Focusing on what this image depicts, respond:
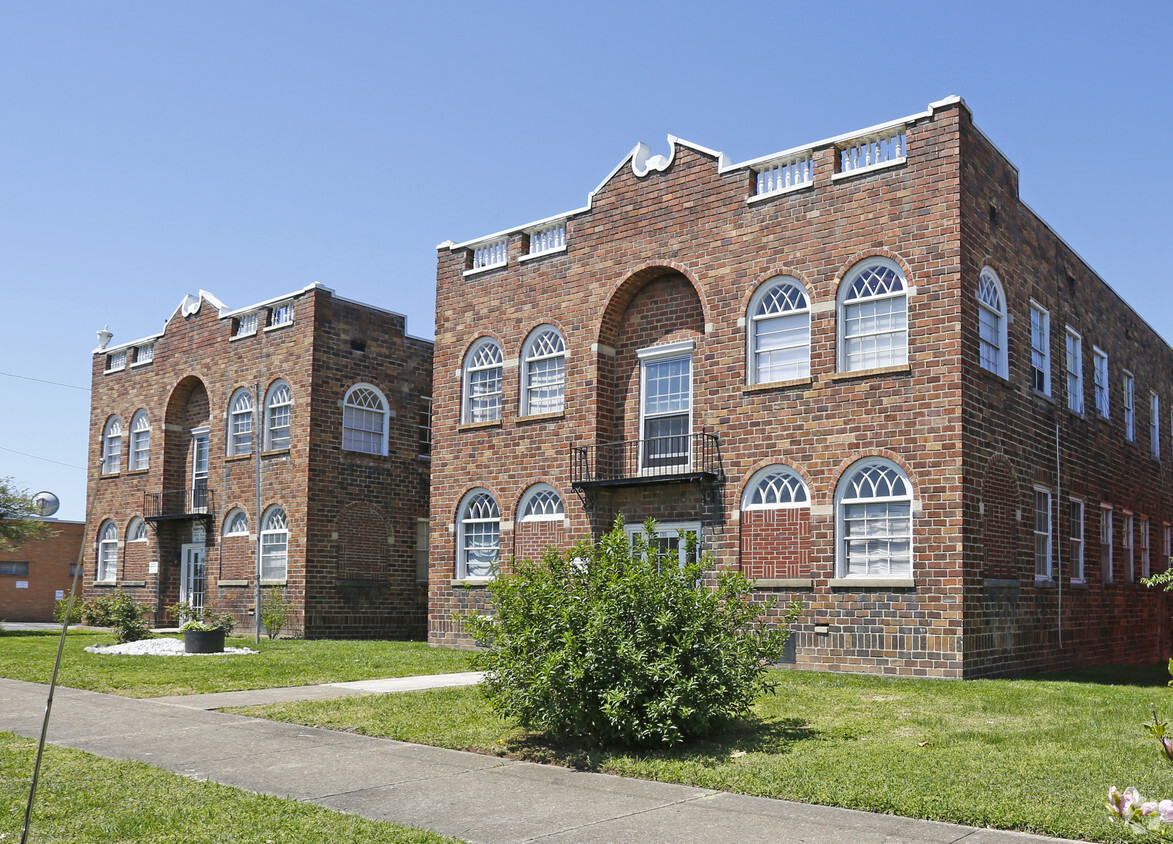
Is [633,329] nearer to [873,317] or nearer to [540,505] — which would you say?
[540,505]

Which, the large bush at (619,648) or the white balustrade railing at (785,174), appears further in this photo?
the white balustrade railing at (785,174)

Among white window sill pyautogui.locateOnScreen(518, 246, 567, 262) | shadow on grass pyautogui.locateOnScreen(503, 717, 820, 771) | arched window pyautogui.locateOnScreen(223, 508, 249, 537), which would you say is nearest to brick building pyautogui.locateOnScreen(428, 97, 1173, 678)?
white window sill pyautogui.locateOnScreen(518, 246, 567, 262)

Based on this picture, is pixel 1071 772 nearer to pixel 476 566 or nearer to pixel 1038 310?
pixel 1038 310

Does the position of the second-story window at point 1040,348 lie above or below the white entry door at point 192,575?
above

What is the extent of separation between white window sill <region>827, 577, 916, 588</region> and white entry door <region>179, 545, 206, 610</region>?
68.2 feet

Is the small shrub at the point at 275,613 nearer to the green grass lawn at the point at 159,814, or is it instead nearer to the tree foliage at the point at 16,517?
the tree foliage at the point at 16,517

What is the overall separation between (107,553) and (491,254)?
19.6 meters

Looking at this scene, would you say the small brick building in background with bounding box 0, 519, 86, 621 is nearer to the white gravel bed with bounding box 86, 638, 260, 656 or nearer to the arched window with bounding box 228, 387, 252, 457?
the arched window with bounding box 228, 387, 252, 457

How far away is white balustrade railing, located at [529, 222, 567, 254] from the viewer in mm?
22906

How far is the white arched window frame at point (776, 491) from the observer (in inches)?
734

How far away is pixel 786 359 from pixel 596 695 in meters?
10.6

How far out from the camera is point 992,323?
735 inches

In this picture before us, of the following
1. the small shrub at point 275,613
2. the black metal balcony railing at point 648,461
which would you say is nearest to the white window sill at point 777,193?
the black metal balcony railing at point 648,461

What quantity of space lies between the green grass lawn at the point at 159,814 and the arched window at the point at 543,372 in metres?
14.4
